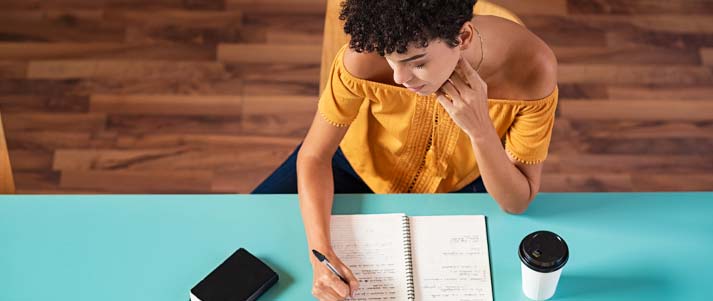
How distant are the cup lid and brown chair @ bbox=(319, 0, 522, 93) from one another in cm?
48

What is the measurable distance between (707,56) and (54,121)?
201 cm

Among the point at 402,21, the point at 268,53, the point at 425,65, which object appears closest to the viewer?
the point at 402,21

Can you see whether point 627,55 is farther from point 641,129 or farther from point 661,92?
point 641,129

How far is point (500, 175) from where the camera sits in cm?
141

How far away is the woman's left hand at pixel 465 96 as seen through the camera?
4.39 feet

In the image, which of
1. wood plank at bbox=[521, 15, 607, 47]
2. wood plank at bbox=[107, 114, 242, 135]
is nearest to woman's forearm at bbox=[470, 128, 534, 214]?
wood plank at bbox=[107, 114, 242, 135]

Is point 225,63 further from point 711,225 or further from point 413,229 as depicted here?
point 711,225

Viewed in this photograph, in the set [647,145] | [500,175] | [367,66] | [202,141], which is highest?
[367,66]

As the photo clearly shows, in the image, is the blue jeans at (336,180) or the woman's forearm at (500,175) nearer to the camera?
the woman's forearm at (500,175)

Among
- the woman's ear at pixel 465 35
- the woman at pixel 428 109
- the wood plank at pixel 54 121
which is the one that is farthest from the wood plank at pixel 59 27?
the woman's ear at pixel 465 35

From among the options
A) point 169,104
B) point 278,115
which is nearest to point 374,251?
point 278,115

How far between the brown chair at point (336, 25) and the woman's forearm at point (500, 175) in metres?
0.29

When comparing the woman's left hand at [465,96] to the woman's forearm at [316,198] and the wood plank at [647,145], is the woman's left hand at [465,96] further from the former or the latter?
the wood plank at [647,145]

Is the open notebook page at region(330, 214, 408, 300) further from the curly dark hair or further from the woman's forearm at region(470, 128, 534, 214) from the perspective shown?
the curly dark hair
